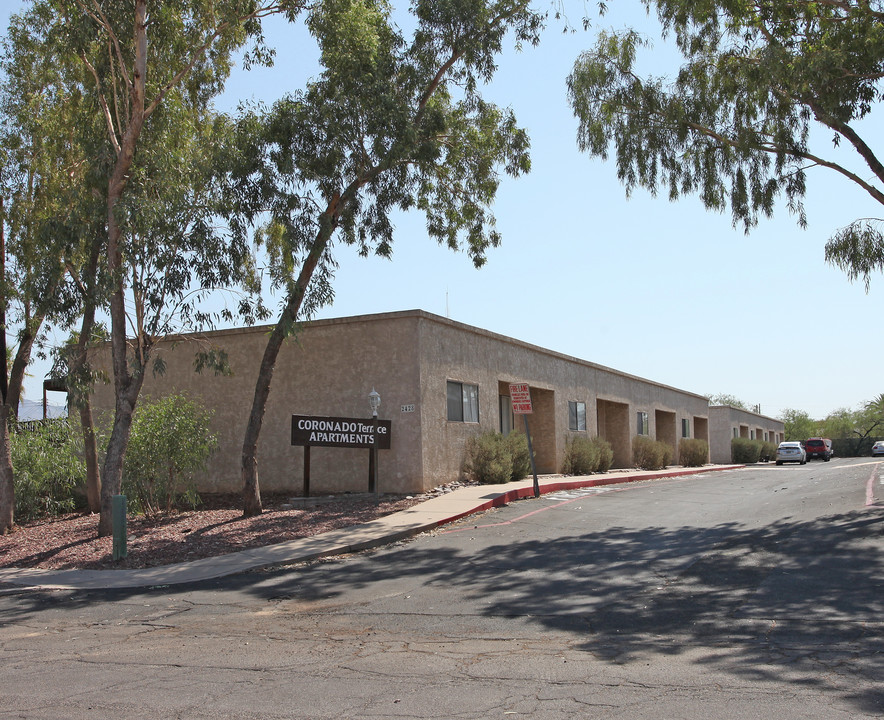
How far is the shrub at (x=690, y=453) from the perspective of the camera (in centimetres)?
Answer: 4106

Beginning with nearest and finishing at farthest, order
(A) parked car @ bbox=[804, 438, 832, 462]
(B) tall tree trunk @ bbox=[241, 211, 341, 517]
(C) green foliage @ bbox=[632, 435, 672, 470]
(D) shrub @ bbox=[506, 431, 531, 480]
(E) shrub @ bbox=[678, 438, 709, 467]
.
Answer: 1. (B) tall tree trunk @ bbox=[241, 211, 341, 517]
2. (D) shrub @ bbox=[506, 431, 531, 480]
3. (C) green foliage @ bbox=[632, 435, 672, 470]
4. (E) shrub @ bbox=[678, 438, 709, 467]
5. (A) parked car @ bbox=[804, 438, 832, 462]

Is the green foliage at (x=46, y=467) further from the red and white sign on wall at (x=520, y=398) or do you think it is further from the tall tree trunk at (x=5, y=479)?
the red and white sign on wall at (x=520, y=398)

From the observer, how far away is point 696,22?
17.1 metres

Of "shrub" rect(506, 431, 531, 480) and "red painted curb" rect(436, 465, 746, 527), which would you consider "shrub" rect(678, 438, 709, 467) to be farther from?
"shrub" rect(506, 431, 531, 480)

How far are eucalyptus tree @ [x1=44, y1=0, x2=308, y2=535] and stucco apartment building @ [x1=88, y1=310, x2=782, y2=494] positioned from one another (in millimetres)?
2370

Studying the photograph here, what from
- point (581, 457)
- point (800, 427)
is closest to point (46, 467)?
point (581, 457)

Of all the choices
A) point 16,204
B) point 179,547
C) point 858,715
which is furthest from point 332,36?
point 858,715

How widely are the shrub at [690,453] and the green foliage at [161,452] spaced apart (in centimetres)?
2964

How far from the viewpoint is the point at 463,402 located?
20766 millimetres

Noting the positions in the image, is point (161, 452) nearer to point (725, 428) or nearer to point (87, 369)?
point (87, 369)

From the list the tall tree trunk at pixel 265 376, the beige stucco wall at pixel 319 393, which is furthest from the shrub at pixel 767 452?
the tall tree trunk at pixel 265 376

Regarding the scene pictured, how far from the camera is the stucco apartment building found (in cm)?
1872

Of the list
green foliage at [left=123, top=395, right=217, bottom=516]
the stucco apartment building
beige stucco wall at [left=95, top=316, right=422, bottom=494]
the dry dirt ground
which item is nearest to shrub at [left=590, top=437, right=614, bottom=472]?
the stucco apartment building

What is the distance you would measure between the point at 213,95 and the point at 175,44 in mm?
2170
